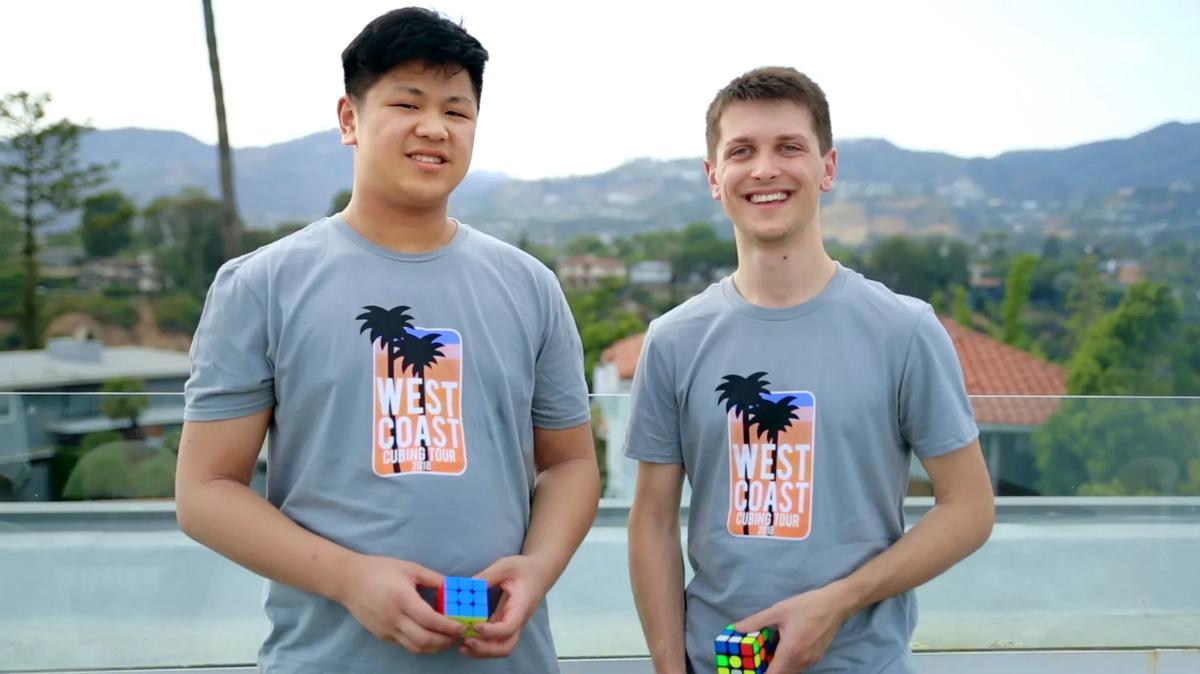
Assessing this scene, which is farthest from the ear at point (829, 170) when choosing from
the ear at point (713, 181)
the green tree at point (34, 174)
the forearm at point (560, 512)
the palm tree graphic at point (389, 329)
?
the green tree at point (34, 174)

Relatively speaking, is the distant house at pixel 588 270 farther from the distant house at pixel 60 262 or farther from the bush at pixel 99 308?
the distant house at pixel 60 262

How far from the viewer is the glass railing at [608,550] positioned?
8.73 ft

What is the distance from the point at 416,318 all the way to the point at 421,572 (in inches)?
13.5

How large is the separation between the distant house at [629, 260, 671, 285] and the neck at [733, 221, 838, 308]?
40.8ft

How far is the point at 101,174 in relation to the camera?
1330 cm

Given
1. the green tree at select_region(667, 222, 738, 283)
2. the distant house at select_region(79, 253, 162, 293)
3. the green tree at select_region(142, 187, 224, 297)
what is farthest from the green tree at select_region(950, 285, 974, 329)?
the distant house at select_region(79, 253, 162, 293)

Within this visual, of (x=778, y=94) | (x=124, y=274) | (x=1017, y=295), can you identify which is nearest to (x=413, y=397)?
(x=778, y=94)

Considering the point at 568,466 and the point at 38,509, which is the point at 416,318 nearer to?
the point at 568,466

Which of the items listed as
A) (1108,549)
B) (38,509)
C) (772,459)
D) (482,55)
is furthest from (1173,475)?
(38,509)

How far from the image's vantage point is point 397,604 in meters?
1.42

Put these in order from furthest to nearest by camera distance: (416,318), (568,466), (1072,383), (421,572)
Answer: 1. (1072,383)
2. (568,466)
3. (416,318)
4. (421,572)

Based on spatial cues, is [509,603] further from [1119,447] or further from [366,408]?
[1119,447]

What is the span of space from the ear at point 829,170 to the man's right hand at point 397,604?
2.74ft

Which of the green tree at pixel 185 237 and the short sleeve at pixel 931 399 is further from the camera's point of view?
the green tree at pixel 185 237
